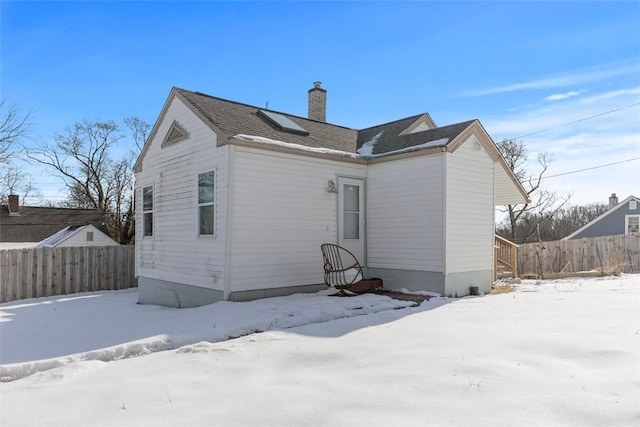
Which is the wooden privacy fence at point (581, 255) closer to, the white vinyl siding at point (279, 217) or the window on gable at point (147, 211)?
the white vinyl siding at point (279, 217)

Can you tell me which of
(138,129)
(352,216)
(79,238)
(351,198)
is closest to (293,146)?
(351,198)

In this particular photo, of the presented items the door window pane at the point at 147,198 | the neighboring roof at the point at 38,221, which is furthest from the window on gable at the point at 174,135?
the neighboring roof at the point at 38,221

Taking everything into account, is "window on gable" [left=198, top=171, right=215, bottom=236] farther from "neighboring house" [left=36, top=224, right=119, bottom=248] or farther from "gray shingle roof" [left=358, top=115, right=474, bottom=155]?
"neighboring house" [left=36, top=224, right=119, bottom=248]

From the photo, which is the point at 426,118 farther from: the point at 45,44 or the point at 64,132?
the point at 64,132

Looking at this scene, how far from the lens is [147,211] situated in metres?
11.0

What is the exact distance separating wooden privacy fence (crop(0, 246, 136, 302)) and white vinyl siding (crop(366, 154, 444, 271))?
29.2 ft

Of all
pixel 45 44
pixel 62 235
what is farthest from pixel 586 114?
pixel 62 235

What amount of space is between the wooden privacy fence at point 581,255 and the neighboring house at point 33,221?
81.3 feet

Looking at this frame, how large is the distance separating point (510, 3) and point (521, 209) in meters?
24.2

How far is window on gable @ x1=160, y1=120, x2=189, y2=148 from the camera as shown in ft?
30.9

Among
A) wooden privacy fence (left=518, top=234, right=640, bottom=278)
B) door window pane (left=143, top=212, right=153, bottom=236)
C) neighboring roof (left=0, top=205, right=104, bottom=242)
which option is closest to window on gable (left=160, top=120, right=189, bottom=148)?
door window pane (left=143, top=212, right=153, bottom=236)

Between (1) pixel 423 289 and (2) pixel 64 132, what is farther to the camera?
(2) pixel 64 132

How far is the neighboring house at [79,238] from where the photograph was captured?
2343cm

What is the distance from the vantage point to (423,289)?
869 centimetres
